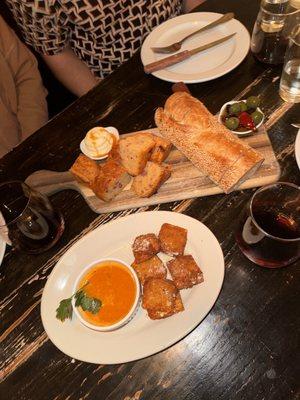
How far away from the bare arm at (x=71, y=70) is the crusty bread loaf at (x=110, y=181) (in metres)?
0.90

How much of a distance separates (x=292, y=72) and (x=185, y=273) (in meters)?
0.92

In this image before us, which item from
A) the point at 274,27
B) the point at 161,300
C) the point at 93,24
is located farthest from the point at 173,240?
the point at 93,24

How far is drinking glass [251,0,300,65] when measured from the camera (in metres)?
1.49

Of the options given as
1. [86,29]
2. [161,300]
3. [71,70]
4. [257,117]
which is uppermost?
[86,29]

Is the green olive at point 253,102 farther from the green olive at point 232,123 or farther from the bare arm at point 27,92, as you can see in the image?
the bare arm at point 27,92

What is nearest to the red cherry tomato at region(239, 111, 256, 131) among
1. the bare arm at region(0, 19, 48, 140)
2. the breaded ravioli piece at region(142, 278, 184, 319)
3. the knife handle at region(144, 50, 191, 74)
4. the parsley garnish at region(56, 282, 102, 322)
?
the knife handle at region(144, 50, 191, 74)

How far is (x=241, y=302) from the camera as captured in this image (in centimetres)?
111

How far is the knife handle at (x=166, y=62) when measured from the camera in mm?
1657

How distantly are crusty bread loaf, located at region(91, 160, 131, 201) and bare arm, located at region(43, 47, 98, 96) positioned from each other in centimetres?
90

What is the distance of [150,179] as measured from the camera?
136cm

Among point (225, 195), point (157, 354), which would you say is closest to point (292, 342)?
A: point (157, 354)

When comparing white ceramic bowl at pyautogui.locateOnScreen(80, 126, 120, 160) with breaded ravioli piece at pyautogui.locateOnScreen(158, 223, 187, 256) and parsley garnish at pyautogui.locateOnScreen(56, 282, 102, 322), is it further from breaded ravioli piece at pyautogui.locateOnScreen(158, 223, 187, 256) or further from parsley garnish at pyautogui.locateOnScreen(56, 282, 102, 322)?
parsley garnish at pyautogui.locateOnScreen(56, 282, 102, 322)

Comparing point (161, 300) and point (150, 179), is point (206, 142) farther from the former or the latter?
point (161, 300)

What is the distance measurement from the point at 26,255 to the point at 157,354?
60 centimetres
